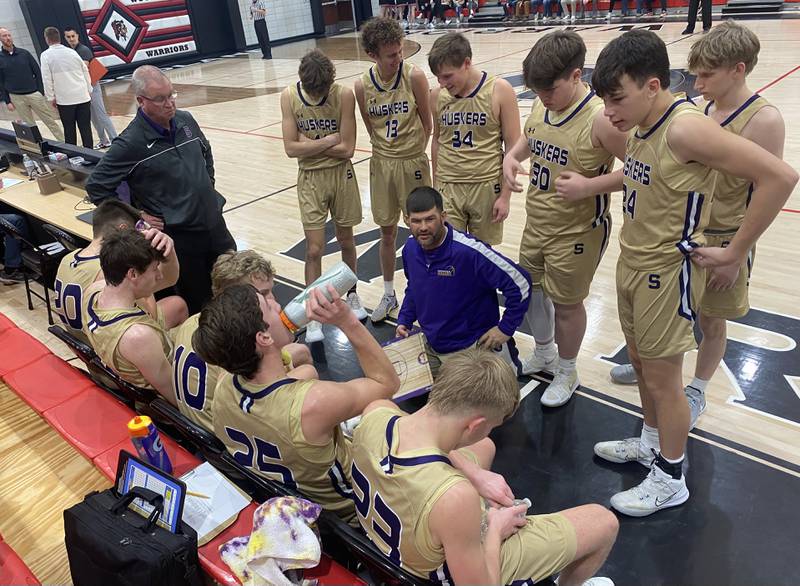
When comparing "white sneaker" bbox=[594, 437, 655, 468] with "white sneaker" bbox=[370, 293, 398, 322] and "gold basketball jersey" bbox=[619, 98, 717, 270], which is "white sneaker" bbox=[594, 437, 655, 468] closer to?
"gold basketball jersey" bbox=[619, 98, 717, 270]

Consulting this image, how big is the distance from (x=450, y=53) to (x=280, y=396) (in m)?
2.07

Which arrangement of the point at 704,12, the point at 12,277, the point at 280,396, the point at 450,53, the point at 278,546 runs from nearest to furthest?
the point at 278,546 < the point at 280,396 < the point at 450,53 < the point at 12,277 < the point at 704,12

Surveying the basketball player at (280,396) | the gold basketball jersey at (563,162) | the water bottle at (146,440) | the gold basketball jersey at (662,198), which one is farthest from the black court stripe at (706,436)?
the water bottle at (146,440)

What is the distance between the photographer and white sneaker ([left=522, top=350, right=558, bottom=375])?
3412mm

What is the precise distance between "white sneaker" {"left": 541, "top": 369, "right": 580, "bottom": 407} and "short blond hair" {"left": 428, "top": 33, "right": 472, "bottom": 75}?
5.62 feet

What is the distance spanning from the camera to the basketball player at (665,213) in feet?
6.18

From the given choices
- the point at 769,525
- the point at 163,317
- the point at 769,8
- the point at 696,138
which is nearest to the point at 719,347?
the point at 769,525

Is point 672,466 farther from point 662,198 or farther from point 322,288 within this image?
point 322,288

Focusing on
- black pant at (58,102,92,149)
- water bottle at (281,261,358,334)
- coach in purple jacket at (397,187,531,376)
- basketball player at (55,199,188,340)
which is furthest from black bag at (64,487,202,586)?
black pant at (58,102,92,149)

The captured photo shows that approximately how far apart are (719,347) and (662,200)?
1112mm

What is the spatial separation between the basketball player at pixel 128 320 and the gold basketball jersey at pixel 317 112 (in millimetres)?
1561

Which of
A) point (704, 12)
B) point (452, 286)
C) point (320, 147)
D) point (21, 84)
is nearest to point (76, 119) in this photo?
point (21, 84)

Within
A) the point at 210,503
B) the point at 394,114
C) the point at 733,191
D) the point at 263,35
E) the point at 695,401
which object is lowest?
the point at 695,401

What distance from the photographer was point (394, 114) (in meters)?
3.71
